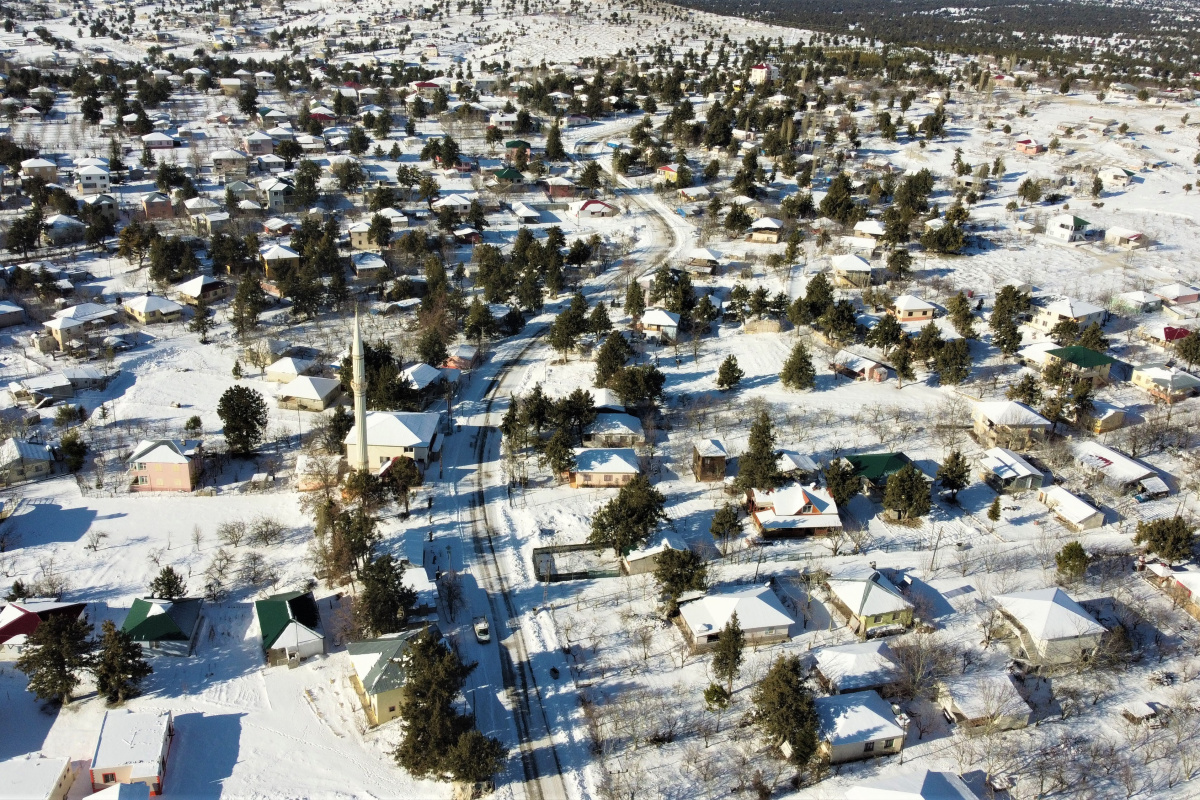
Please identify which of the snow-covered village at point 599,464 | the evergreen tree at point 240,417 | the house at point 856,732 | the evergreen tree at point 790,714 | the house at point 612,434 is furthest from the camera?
the house at point 612,434

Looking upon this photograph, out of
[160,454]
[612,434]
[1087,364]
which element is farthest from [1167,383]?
[160,454]

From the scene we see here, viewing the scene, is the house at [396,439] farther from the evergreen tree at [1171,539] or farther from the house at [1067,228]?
the house at [1067,228]

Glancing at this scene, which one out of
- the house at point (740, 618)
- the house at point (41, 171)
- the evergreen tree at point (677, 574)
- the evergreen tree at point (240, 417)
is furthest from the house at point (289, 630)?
the house at point (41, 171)

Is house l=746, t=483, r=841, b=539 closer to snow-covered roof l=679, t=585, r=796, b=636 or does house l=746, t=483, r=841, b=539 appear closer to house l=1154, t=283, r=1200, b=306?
snow-covered roof l=679, t=585, r=796, b=636

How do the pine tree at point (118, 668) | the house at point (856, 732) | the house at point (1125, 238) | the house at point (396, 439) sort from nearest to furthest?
1. the house at point (856, 732)
2. the pine tree at point (118, 668)
3. the house at point (396, 439)
4. the house at point (1125, 238)

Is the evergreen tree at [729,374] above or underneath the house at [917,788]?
above

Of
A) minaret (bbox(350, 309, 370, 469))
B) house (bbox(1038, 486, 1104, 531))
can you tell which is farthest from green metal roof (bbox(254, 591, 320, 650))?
house (bbox(1038, 486, 1104, 531))
